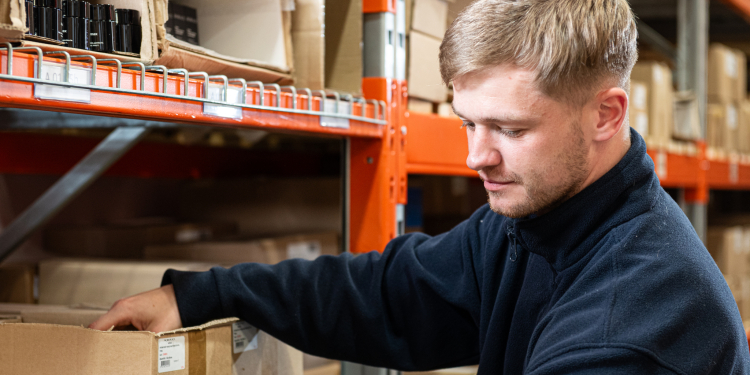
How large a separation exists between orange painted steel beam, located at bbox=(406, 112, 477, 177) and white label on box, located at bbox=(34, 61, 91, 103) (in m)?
0.84

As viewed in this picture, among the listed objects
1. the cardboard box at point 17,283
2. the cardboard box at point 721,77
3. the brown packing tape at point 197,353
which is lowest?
the brown packing tape at point 197,353

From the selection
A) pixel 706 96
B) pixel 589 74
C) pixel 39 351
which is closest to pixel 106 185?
pixel 39 351

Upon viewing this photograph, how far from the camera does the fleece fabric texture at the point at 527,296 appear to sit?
900mm

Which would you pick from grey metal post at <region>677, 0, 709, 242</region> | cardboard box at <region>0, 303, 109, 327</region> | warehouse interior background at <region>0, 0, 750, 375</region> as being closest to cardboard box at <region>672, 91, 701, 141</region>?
warehouse interior background at <region>0, 0, 750, 375</region>

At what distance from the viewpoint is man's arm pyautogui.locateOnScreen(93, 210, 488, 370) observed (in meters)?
1.31

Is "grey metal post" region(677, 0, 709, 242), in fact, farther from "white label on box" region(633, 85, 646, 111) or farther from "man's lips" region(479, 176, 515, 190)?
"man's lips" region(479, 176, 515, 190)

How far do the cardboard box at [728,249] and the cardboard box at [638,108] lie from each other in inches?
39.6

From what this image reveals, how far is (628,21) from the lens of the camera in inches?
41.4

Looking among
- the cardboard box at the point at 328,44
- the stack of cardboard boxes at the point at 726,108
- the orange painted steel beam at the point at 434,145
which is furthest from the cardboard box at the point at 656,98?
the cardboard box at the point at 328,44

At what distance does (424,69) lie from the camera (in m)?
1.73

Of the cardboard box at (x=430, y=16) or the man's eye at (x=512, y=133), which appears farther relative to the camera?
the cardboard box at (x=430, y=16)

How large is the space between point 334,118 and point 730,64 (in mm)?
3316

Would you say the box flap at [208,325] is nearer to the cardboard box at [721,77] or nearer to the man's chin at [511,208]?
the man's chin at [511,208]

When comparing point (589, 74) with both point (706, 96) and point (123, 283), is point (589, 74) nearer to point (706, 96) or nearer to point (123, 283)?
point (123, 283)
